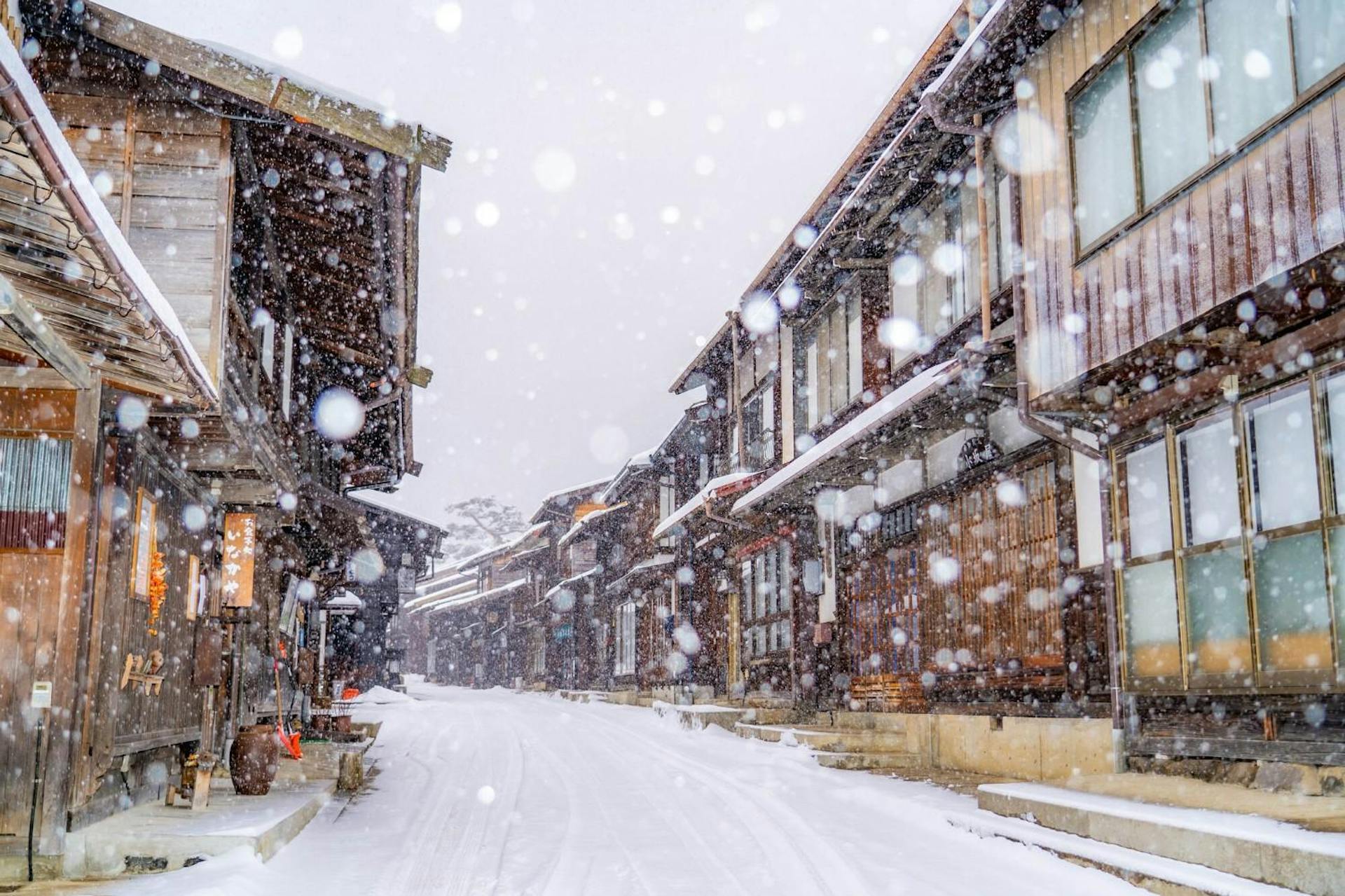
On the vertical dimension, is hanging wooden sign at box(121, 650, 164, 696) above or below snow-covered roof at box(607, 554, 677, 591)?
below

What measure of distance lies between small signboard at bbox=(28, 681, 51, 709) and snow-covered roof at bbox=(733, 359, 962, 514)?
8.43 meters

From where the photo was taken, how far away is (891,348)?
16.1 meters

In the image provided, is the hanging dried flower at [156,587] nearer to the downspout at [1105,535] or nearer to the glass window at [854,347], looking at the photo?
the downspout at [1105,535]

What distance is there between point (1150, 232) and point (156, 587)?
911 cm

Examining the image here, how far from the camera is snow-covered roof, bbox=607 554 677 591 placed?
3028 cm

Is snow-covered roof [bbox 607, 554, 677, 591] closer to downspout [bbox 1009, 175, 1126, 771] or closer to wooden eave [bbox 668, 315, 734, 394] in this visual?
wooden eave [bbox 668, 315, 734, 394]

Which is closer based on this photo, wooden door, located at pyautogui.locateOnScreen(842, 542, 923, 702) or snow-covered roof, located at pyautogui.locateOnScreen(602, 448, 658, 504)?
wooden door, located at pyautogui.locateOnScreen(842, 542, 923, 702)

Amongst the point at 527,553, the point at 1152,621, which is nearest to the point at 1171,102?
the point at 1152,621

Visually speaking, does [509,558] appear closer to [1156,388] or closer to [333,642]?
[333,642]

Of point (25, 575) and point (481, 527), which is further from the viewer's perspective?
point (481, 527)

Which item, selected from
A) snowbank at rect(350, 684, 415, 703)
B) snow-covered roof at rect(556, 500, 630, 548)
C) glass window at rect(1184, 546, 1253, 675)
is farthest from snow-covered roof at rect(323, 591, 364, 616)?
glass window at rect(1184, 546, 1253, 675)

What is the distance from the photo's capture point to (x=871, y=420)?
514 inches

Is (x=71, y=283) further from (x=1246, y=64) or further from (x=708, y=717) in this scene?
(x=708, y=717)

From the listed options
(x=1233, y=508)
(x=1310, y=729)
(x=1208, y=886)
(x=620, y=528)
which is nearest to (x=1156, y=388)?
(x=1233, y=508)
